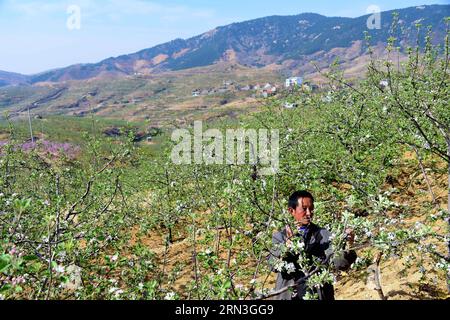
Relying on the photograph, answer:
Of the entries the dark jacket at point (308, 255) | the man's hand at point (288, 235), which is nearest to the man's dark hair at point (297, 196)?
the dark jacket at point (308, 255)

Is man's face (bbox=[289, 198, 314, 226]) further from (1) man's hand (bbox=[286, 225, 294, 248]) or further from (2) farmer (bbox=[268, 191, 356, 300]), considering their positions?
(1) man's hand (bbox=[286, 225, 294, 248])

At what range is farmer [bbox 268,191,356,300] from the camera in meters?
3.56

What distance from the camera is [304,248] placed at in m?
3.69

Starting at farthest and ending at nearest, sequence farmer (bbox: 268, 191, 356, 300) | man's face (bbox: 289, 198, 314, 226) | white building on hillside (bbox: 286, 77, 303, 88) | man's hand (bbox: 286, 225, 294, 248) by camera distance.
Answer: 1. white building on hillside (bbox: 286, 77, 303, 88)
2. man's face (bbox: 289, 198, 314, 226)
3. farmer (bbox: 268, 191, 356, 300)
4. man's hand (bbox: 286, 225, 294, 248)

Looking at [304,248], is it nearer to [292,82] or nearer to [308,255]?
[308,255]

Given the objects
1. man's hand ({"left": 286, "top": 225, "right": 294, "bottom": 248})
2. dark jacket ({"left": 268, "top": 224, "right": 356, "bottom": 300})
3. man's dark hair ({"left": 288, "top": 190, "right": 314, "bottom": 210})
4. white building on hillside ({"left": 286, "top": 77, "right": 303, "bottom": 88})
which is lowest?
dark jacket ({"left": 268, "top": 224, "right": 356, "bottom": 300})

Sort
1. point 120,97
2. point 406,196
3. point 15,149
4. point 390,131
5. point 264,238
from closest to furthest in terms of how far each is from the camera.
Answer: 1. point 264,238
2. point 390,131
3. point 406,196
4. point 15,149
5. point 120,97

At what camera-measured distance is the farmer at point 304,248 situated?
140 inches

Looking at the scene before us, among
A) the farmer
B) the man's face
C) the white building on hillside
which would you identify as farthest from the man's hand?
the white building on hillside

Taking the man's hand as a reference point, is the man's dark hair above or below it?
above

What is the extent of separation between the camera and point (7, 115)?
931 cm
